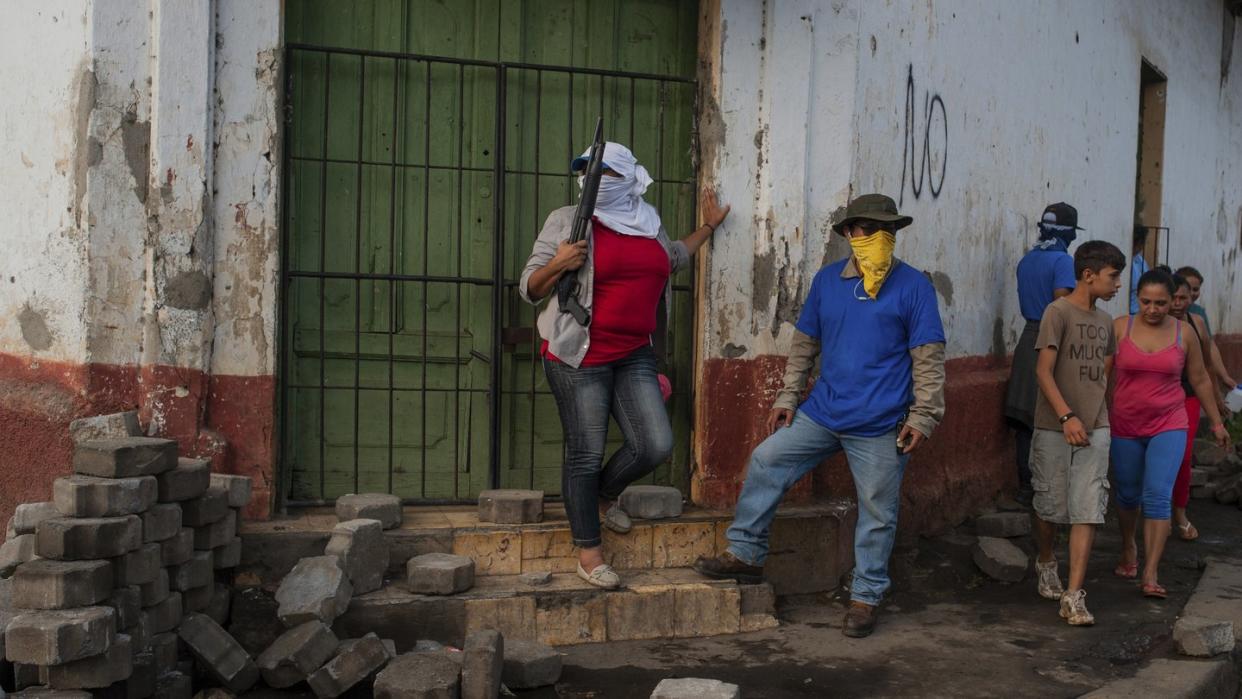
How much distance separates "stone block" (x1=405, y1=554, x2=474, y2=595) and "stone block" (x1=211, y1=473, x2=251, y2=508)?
708 millimetres

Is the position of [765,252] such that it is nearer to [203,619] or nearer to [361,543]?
[361,543]

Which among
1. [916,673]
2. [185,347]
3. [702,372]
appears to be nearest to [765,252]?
[702,372]

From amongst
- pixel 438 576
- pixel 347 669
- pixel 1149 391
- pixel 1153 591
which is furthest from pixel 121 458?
pixel 1153 591

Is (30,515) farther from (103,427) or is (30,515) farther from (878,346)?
(878,346)

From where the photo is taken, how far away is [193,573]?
15.6ft

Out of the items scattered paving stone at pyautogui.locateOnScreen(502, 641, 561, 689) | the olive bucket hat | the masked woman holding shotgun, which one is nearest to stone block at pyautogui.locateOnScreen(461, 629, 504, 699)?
scattered paving stone at pyautogui.locateOnScreen(502, 641, 561, 689)

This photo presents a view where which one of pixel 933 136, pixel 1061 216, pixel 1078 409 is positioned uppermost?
pixel 933 136

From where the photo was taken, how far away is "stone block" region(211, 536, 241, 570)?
197 inches

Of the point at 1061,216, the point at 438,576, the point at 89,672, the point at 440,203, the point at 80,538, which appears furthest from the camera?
the point at 1061,216

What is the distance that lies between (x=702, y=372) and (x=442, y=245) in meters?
1.36

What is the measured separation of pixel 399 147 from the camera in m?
5.83

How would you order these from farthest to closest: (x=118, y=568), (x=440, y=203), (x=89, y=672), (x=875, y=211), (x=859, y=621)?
(x=440, y=203) → (x=859, y=621) → (x=875, y=211) → (x=118, y=568) → (x=89, y=672)

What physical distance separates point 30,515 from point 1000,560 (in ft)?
14.8

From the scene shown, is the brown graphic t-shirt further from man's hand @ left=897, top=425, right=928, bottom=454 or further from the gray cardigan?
the gray cardigan
